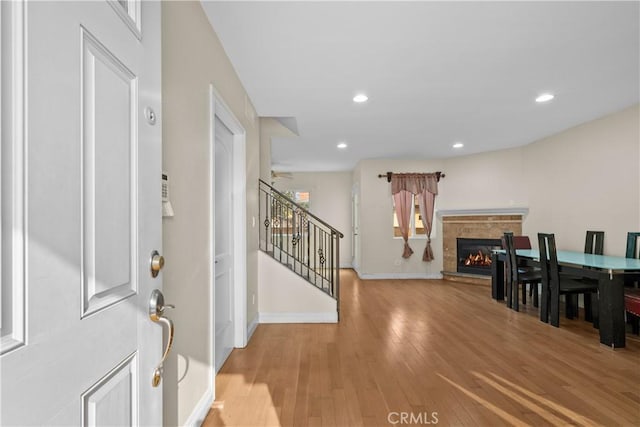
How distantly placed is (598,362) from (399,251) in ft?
14.5

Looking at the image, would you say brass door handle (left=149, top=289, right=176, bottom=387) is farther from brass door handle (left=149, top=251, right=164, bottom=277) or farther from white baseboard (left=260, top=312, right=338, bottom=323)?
white baseboard (left=260, top=312, right=338, bottom=323)

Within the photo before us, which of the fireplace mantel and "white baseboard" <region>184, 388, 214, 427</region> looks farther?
the fireplace mantel

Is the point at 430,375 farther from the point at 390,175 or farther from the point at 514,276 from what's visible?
the point at 390,175

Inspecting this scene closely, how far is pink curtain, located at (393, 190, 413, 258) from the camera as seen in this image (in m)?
7.03

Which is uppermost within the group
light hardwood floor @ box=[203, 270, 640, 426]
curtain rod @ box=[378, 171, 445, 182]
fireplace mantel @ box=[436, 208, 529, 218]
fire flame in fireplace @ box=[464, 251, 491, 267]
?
curtain rod @ box=[378, 171, 445, 182]

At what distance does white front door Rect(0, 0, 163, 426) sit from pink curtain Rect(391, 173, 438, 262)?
21.1 ft

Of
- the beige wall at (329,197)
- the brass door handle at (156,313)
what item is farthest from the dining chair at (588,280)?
the beige wall at (329,197)

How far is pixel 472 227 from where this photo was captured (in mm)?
6676

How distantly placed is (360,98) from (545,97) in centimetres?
207

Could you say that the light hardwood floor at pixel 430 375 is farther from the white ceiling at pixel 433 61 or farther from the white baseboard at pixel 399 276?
the white baseboard at pixel 399 276

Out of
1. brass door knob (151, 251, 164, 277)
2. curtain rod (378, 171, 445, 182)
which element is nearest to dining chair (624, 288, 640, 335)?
brass door knob (151, 251, 164, 277)

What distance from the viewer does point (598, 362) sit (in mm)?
2756

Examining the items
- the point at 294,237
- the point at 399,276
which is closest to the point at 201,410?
the point at 294,237

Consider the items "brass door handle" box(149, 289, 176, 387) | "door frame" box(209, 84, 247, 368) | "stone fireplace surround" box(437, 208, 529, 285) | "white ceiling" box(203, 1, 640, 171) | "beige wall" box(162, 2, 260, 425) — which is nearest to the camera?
"brass door handle" box(149, 289, 176, 387)
